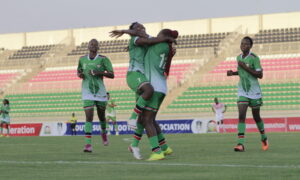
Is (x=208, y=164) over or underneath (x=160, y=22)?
underneath

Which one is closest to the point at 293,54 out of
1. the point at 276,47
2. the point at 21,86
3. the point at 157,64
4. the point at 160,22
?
the point at 276,47

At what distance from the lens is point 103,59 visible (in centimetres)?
1470

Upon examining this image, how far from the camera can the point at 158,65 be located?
1123cm

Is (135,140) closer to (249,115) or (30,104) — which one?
(249,115)

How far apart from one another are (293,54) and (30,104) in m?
18.3

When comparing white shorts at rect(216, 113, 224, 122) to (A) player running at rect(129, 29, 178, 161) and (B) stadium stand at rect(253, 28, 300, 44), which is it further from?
(A) player running at rect(129, 29, 178, 161)

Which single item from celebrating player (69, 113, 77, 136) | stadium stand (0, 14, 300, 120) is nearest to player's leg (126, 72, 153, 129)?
celebrating player (69, 113, 77, 136)

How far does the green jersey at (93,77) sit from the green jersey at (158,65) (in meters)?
3.53

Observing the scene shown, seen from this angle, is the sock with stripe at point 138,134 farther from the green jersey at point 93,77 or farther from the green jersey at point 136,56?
the green jersey at point 93,77

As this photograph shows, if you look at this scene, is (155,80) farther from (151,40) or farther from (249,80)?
(249,80)

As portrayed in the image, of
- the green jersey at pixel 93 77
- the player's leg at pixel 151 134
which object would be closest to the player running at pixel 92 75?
the green jersey at pixel 93 77

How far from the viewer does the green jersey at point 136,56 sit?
1176 cm

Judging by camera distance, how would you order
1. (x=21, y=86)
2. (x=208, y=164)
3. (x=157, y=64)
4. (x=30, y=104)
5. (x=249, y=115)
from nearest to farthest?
(x=208, y=164), (x=157, y=64), (x=249, y=115), (x=30, y=104), (x=21, y=86)

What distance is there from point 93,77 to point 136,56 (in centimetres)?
312
